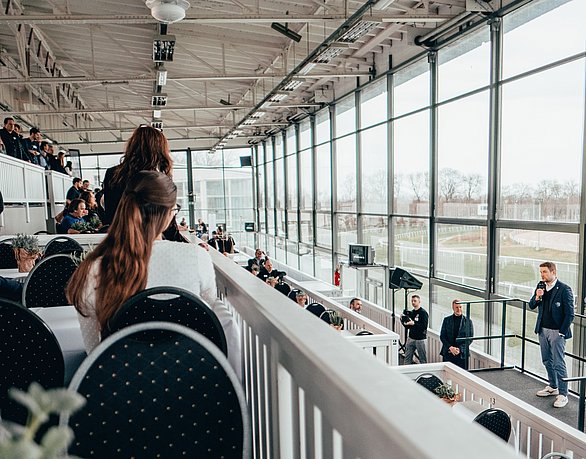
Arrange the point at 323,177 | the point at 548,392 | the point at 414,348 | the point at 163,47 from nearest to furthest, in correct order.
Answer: the point at 548,392, the point at 163,47, the point at 414,348, the point at 323,177

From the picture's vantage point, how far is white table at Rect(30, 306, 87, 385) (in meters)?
1.71

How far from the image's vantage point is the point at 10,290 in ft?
8.09

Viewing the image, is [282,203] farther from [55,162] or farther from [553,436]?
[553,436]

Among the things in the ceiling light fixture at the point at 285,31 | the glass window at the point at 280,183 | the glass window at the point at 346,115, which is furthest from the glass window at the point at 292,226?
the ceiling light fixture at the point at 285,31

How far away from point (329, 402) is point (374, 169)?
11.7 metres

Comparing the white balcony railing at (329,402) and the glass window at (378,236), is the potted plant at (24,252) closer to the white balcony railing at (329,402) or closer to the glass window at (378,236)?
the white balcony railing at (329,402)

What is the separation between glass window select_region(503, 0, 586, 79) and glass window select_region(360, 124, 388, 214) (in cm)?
415

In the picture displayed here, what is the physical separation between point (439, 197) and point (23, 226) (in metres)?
7.02

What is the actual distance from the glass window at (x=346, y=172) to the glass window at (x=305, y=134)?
113 inches

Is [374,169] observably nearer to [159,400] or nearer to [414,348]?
[414,348]

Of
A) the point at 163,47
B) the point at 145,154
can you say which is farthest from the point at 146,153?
the point at 163,47

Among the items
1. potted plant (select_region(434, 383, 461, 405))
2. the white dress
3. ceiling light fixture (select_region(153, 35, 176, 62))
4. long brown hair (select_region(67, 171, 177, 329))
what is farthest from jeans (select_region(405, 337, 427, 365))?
long brown hair (select_region(67, 171, 177, 329))

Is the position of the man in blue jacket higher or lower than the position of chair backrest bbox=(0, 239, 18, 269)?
lower

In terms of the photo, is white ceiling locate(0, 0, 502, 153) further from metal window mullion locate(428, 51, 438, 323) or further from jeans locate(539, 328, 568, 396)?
jeans locate(539, 328, 568, 396)
